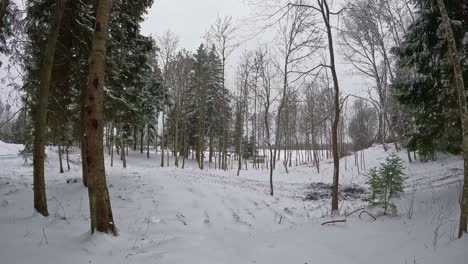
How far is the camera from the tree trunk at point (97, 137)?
15.1 feet

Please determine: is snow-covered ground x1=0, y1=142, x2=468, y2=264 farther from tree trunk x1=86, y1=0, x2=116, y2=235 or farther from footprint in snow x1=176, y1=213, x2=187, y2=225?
tree trunk x1=86, y1=0, x2=116, y2=235

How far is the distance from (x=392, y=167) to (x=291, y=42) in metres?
8.73

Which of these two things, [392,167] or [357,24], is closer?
[392,167]

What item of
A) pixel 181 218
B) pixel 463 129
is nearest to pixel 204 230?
pixel 181 218

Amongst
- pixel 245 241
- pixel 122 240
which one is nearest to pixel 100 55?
pixel 122 240

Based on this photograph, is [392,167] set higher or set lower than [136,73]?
lower

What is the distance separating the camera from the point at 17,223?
5.63 metres

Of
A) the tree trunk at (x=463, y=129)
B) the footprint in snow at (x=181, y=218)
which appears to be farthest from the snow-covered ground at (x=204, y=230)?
the tree trunk at (x=463, y=129)

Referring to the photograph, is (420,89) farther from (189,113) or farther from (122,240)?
(189,113)

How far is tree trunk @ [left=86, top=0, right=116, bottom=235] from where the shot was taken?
461 centimetres

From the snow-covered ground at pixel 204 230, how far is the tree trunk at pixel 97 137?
39cm

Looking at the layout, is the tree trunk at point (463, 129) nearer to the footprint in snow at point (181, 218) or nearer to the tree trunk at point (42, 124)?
the footprint in snow at point (181, 218)

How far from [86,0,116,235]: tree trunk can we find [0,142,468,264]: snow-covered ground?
386 millimetres

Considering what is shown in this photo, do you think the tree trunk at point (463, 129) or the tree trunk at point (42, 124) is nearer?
the tree trunk at point (463, 129)
